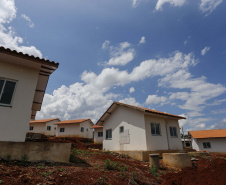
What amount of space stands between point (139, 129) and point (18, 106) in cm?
1051

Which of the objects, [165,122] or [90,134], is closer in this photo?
[165,122]

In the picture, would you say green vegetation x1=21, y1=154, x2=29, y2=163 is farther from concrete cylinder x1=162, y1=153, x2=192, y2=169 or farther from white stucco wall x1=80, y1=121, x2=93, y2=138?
white stucco wall x1=80, y1=121, x2=93, y2=138

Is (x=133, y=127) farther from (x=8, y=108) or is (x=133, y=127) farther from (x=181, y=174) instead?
(x=8, y=108)

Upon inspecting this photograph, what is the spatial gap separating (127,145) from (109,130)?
376 cm

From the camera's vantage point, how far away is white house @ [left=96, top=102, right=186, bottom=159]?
1399cm

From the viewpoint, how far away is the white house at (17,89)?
21.1 feet

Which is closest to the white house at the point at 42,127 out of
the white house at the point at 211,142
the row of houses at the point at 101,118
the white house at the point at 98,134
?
the white house at the point at 98,134

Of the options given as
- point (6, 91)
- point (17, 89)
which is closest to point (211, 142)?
point (17, 89)

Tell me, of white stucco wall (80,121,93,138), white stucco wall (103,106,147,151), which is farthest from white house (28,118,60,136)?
white stucco wall (103,106,147,151)

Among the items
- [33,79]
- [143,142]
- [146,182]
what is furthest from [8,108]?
[143,142]

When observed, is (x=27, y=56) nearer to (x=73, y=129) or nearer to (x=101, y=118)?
(x=101, y=118)

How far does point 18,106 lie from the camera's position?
6832mm

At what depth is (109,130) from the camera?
1834 centimetres

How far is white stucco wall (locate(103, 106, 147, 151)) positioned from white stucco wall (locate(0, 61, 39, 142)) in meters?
9.96
